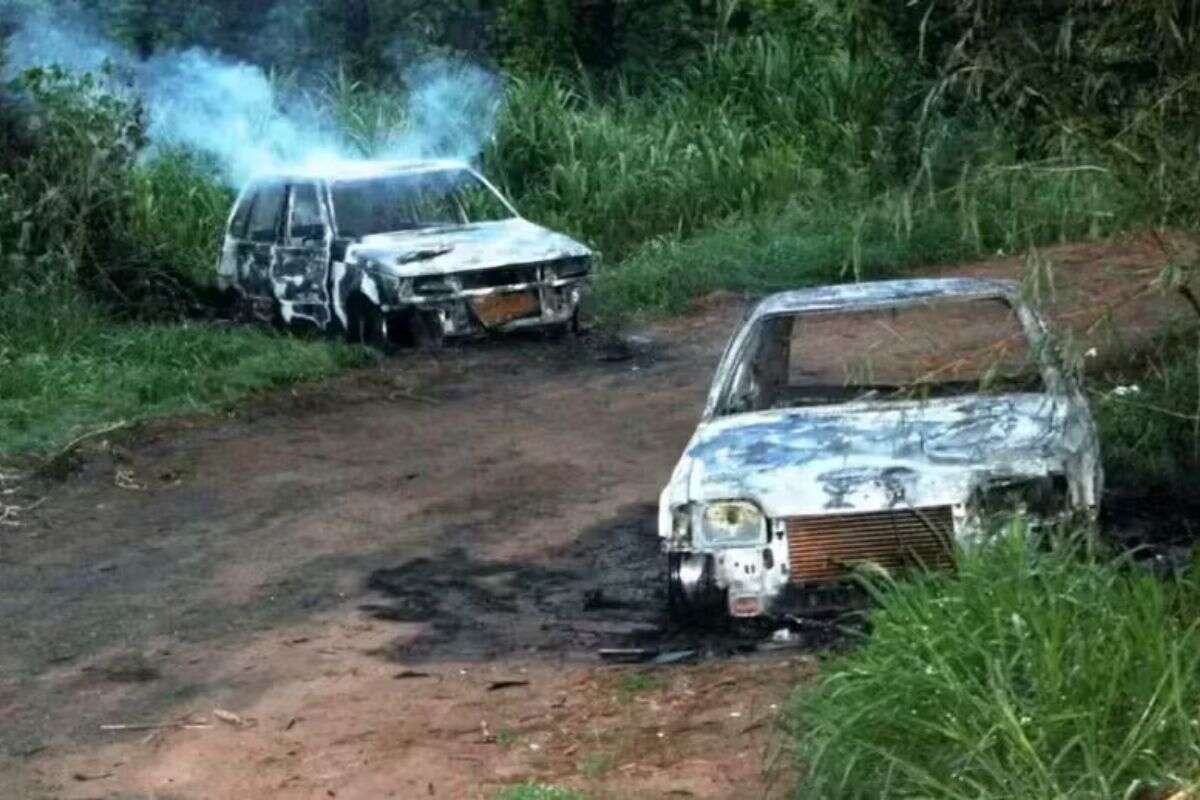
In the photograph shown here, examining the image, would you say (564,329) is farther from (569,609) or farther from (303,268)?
(569,609)

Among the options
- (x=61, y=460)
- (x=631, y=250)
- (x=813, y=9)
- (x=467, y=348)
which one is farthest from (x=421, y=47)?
(x=813, y=9)

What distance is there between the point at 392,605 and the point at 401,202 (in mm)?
7724

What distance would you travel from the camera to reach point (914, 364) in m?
11.3

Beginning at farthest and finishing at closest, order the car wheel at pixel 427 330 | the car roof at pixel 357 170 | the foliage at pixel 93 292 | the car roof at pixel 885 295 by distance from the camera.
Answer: the car roof at pixel 357 170, the car wheel at pixel 427 330, the foliage at pixel 93 292, the car roof at pixel 885 295

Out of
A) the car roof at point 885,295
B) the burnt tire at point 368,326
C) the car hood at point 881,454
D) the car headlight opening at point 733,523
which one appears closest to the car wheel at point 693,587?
the car headlight opening at point 733,523

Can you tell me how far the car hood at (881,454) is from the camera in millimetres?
8172

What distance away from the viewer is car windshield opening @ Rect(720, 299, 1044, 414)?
7503 mm

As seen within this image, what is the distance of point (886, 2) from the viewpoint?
277 inches

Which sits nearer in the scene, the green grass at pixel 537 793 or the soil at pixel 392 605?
the green grass at pixel 537 793

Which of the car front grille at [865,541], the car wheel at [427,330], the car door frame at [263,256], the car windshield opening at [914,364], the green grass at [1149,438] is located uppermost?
the car windshield opening at [914,364]

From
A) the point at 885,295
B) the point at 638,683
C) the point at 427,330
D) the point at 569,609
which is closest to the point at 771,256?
the point at 427,330

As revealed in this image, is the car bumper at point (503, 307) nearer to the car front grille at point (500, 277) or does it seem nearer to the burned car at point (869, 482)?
the car front grille at point (500, 277)

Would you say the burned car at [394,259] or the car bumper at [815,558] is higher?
the car bumper at [815,558]

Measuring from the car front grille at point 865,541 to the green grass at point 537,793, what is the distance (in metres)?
1.68
